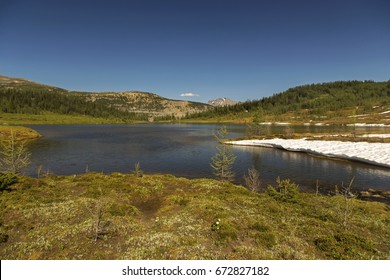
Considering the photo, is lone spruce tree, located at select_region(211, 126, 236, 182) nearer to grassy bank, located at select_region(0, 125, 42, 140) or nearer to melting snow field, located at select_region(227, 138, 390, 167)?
melting snow field, located at select_region(227, 138, 390, 167)

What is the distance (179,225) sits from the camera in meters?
25.0

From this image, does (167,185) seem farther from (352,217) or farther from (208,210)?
(352,217)

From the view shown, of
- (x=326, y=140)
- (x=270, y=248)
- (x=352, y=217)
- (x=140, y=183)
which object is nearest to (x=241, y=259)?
(x=270, y=248)

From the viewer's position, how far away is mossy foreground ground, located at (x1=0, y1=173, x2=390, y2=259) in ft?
65.7

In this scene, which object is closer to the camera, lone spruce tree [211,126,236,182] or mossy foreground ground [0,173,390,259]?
mossy foreground ground [0,173,390,259]

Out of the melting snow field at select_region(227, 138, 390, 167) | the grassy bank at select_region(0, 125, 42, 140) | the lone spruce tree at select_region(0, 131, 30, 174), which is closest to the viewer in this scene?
the lone spruce tree at select_region(0, 131, 30, 174)

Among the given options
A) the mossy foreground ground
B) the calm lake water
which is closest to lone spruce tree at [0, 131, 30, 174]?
the calm lake water

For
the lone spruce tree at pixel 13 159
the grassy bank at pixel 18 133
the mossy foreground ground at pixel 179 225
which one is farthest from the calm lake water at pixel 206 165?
the grassy bank at pixel 18 133

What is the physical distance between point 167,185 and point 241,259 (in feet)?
79.2

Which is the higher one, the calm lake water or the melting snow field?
the melting snow field

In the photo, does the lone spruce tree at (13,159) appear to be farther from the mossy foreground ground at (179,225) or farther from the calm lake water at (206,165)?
the mossy foreground ground at (179,225)

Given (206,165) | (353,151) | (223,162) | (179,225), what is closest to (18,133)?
(206,165)

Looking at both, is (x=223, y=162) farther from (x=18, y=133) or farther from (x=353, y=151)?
(x=18, y=133)

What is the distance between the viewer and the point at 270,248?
20.6 meters
